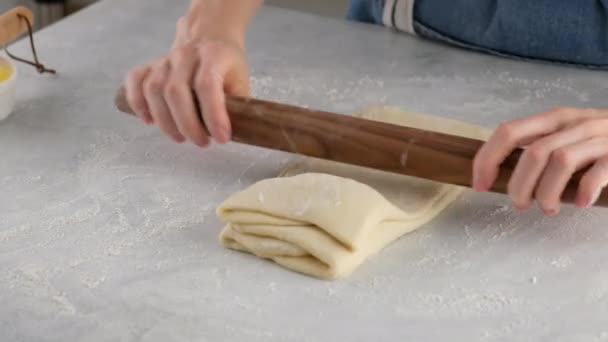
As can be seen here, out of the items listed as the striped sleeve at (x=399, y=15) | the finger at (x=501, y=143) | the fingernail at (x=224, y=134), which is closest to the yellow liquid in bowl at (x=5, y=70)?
the fingernail at (x=224, y=134)

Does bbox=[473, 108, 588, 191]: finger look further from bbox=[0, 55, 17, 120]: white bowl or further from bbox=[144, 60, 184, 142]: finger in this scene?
bbox=[0, 55, 17, 120]: white bowl

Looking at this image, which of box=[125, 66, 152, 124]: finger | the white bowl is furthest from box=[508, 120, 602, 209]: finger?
the white bowl

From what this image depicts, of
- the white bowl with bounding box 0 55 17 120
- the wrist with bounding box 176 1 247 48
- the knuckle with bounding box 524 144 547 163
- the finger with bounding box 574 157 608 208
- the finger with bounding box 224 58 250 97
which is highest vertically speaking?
the knuckle with bounding box 524 144 547 163

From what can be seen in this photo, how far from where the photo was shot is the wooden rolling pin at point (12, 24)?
1222mm

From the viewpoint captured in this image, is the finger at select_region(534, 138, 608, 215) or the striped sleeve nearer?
the finger at select_region(534, 138, 608, 215)

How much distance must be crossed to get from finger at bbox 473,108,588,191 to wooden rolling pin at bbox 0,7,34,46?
0.64m

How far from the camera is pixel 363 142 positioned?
3.21 feet

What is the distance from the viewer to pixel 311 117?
100 centimetres

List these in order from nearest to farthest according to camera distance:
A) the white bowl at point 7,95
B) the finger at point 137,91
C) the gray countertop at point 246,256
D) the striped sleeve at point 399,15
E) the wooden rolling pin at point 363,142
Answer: the gray countertop at point 246,256 → the wooden rolling pin at point 363,142 → the finger at point 137,91 → the white bowl at point 7,95 → the striped sleeve at point 399,15

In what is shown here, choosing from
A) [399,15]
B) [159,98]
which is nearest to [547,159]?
[159,98]

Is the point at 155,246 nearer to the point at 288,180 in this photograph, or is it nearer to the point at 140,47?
the point at 288,180

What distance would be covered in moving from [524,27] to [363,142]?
1.40 ft

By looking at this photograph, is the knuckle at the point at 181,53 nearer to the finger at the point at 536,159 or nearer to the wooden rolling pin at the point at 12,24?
the wooden rolling pin at the point at 12,24

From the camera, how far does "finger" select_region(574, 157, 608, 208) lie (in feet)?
2.94
